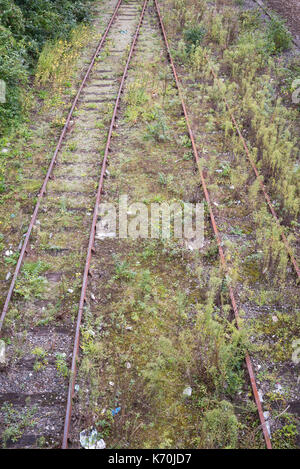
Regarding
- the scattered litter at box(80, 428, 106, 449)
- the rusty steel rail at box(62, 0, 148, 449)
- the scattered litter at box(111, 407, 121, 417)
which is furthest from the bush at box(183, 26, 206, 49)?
the scattered litter at box(80, 428, 106, 449)

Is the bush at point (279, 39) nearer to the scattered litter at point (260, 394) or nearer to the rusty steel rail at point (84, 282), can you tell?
the rusty steel rail at point (84, 282)

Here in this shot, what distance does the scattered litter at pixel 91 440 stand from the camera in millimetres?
4758

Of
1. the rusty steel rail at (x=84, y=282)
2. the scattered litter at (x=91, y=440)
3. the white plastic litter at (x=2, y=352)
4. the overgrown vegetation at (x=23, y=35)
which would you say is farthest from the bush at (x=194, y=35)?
the scattered litter at (x=91, y=440)

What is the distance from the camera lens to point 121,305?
253 inches

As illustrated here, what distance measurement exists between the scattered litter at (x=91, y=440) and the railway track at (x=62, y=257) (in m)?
0.18

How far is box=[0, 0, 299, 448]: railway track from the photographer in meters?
5.17

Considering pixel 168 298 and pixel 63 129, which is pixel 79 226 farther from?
pixel 63 129

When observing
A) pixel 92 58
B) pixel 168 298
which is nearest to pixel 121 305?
pixel 168 298

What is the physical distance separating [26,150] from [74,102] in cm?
246

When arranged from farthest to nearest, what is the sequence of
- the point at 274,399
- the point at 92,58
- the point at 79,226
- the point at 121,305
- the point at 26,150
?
the point at 92,58 < the point at 26,150 < the point at 79,226 < the point at 121,305 < the point at 274,399

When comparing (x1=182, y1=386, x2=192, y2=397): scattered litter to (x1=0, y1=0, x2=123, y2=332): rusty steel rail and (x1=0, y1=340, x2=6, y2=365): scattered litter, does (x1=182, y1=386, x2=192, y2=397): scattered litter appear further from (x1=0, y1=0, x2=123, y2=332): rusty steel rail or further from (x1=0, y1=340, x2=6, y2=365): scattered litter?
(x1=0, y1=0, x2=123, y2=332): rusty steel rail

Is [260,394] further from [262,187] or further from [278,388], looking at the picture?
[262,187]
